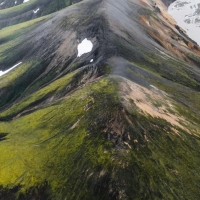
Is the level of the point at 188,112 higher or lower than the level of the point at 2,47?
higher

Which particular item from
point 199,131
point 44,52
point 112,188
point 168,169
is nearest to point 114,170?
point 112,188

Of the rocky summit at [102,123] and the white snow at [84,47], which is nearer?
the rocky summit at [102,123]

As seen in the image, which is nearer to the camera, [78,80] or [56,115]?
[56,115]

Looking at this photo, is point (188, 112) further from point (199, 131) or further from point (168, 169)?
point (168, 169)

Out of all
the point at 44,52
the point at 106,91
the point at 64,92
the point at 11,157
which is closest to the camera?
the point at 11,157

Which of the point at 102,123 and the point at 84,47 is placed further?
the point at 84,47

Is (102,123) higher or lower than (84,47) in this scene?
higher
